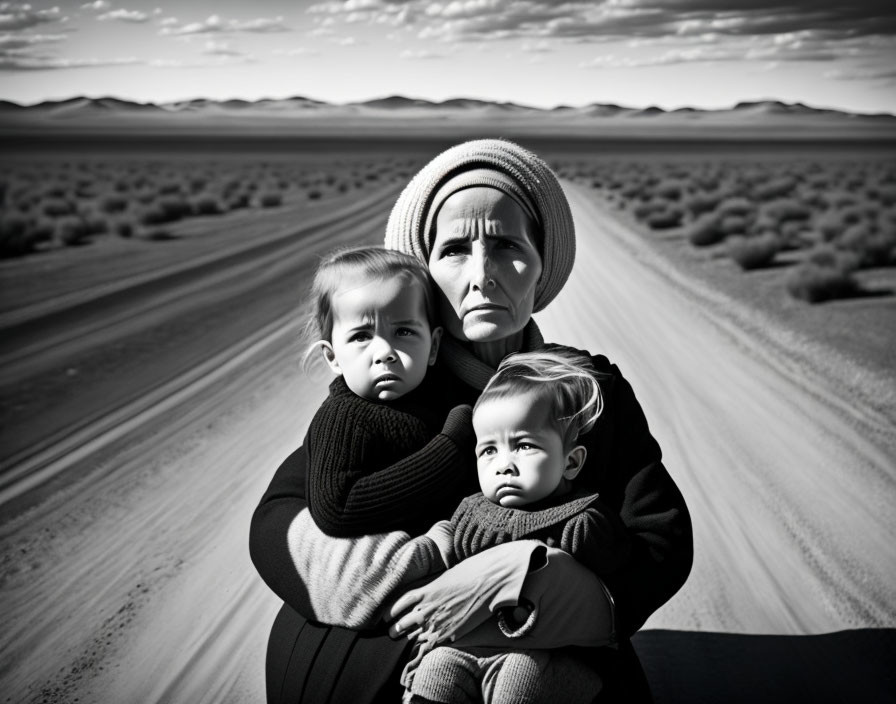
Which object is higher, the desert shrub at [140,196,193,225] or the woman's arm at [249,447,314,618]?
the woman's arm at [249,447,314,618]

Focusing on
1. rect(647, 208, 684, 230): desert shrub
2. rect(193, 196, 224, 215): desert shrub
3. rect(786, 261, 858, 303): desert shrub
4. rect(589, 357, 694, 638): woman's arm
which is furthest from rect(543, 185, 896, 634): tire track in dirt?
rect(193, 196, 224, 215): desert shrub

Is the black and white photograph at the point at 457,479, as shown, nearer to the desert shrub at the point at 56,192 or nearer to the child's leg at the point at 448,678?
the child's leg at the point at 448,678

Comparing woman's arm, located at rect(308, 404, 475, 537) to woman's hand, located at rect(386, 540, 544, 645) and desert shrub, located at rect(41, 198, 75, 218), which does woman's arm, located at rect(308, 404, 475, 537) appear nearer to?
woman's hand, located at rect(386, 540, 544, 645)

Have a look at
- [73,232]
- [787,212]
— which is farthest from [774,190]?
[73,232]

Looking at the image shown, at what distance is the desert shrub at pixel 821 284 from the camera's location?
12.4 m

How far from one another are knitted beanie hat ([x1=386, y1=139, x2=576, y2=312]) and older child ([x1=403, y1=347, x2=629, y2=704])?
0.59 meters

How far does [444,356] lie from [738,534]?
10.6 feet

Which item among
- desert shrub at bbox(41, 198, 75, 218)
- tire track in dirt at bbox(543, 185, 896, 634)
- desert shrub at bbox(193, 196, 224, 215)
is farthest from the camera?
desert shrub at bbox(193, 196, 224, 215)

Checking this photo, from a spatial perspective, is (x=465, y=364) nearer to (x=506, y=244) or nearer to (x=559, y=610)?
(x=506, y=244)

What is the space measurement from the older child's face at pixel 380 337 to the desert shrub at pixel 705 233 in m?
17.3

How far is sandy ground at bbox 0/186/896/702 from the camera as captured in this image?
4113mm

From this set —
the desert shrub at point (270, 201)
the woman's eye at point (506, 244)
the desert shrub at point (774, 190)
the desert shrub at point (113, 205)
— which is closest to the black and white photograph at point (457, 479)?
the woman's eye at point (506, 244)

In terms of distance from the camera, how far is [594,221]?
2172 cm

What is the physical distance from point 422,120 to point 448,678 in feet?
619
